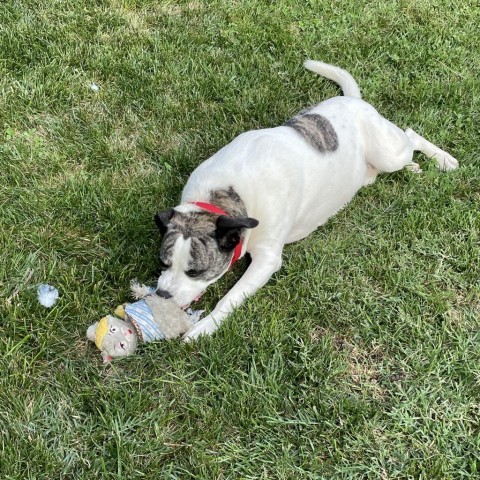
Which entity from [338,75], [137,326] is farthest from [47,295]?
[338,75]

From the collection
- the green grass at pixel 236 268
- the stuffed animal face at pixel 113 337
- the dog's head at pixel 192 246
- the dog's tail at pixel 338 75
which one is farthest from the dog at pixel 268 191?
the dog's tail at pixel 338 75

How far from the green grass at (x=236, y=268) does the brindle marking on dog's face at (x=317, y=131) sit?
0.58 metres

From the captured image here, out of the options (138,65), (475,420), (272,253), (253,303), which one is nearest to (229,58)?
(138,65)

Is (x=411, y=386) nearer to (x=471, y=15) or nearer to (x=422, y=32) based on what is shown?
(x=422, y=32)

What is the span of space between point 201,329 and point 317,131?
175 centimetres

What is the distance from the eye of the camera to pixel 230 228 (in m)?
3.35

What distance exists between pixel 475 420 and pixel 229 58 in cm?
403

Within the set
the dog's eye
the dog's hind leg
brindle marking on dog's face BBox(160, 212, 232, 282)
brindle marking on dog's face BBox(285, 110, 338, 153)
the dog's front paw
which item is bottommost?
the dog's front paw

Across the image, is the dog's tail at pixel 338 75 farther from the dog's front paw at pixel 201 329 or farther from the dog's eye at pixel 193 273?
the dog's front paw at pixel 201 329

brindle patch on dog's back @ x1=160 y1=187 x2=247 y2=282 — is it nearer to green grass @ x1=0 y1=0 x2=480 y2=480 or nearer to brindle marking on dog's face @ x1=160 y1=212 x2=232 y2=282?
brindle marking on dog's face @ x1=160 y1=212 x2=232 y2=282

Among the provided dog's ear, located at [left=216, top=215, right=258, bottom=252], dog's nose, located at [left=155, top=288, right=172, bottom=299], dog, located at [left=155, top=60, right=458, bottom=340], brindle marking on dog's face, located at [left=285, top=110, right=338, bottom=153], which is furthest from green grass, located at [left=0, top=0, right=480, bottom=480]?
brindle marking on dog's face, located at [left=285, top=110, right=338, bottom=153]

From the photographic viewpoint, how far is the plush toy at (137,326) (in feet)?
10.8

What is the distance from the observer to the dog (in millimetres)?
3436

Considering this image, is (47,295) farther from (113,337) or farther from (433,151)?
(433,151)
